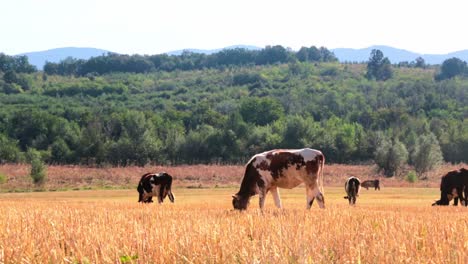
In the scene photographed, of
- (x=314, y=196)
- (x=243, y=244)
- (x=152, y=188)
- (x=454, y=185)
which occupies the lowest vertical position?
(x=152, y=188)

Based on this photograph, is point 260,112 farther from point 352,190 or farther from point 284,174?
point 284,174

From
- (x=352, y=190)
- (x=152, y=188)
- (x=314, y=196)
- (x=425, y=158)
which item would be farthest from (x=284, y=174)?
(x=425, y=158)

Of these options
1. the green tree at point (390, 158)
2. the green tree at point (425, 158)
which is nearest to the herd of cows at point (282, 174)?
the green tree at point (390, 158)

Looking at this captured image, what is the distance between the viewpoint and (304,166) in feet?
72.4

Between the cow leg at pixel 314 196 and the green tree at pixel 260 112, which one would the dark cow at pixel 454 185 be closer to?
the cow leg at pixel 314 196

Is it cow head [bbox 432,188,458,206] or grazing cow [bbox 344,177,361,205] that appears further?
grazing cow [bbox 344,177,361,205]

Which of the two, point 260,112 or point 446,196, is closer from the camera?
point 446,196

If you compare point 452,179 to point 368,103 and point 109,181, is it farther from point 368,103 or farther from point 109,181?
point 368,103

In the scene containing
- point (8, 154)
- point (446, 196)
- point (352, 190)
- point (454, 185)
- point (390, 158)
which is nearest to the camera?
point (454, 185)

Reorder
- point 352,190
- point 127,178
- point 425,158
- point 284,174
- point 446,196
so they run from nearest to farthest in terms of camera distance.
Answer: point 284,174 → point 446,196 → point 352,190 → point 127,178 → point 425,158

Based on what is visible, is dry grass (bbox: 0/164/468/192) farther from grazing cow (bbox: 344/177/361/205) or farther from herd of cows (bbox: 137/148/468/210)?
herd of cows (bbox: 137/148/468/210)

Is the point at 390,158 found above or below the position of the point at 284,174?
below

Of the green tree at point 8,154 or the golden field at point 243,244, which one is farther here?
the green tree at point 8,154

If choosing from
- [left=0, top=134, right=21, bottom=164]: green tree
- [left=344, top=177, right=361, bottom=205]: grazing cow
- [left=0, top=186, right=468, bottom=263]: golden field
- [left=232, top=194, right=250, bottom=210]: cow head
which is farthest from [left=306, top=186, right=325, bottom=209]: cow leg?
[left=0, top=134, right=21, bottom=164]: green tree
